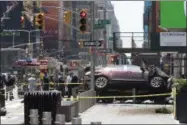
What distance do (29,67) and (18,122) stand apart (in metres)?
33.6

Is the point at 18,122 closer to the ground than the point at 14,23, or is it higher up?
closer to the ground

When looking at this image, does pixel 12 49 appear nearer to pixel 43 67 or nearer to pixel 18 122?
pixel 43 67

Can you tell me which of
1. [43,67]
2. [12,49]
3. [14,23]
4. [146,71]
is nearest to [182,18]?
[43,67]

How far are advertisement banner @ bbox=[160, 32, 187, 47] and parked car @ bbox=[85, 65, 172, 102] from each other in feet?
51.4

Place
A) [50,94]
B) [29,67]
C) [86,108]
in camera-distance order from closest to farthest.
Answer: [50,94]
[86,108]
[29,67]

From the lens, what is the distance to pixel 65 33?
5566 inches

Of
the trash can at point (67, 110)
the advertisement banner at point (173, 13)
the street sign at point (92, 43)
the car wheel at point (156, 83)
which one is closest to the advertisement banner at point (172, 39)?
the advertisement banner at point (173, 13)

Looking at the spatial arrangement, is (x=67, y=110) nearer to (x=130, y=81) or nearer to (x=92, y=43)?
(x=92, y=43)

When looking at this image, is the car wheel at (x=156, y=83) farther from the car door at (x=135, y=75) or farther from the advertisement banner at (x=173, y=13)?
the advertisement banner at (x=173, y=13)

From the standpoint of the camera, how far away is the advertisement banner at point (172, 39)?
40972 millimetres

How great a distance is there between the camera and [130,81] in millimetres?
24219

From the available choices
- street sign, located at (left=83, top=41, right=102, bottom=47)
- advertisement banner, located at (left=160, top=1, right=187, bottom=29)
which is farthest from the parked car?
advertisement banner, located at (left=160, top=1, right=187, bottom=29)

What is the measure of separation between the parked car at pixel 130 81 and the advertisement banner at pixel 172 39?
51.4 feet

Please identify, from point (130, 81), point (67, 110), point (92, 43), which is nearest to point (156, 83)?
point (130, 81)
